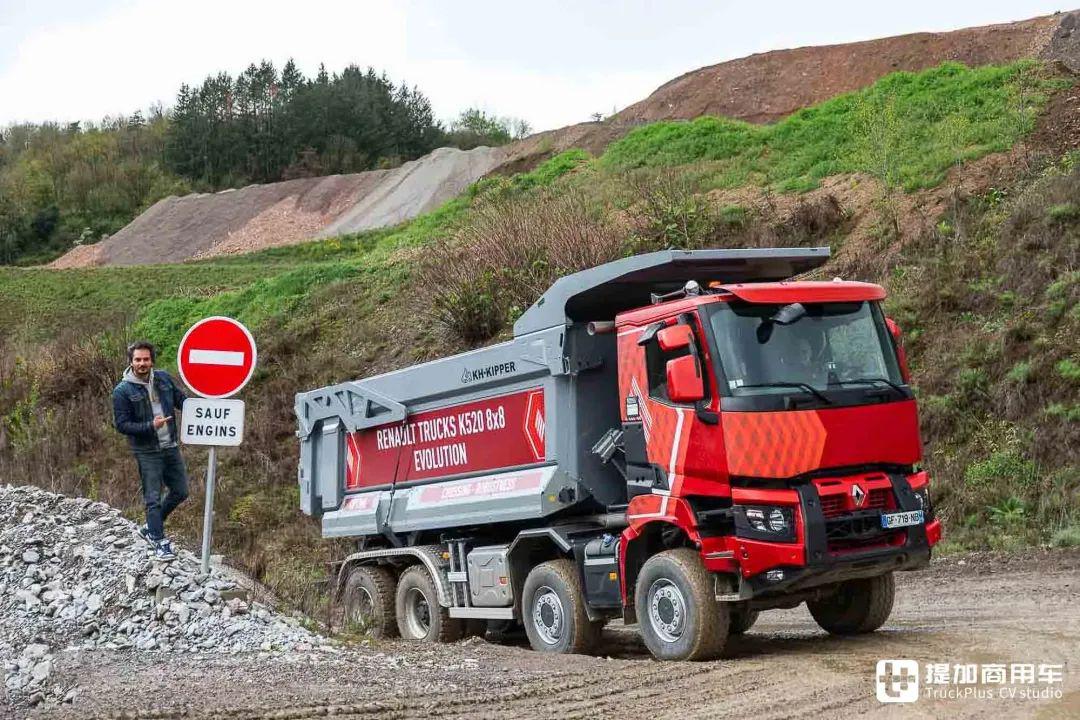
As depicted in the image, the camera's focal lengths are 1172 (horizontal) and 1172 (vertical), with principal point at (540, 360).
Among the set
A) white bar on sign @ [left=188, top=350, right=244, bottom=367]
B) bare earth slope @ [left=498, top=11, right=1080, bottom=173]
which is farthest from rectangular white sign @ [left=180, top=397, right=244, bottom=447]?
bare earth slope @ [left=498, top=11, right=1080, bottom=173]

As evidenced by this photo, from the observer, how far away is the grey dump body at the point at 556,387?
9.40 m

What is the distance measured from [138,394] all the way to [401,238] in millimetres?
25476

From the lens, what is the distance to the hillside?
1490 centimetres

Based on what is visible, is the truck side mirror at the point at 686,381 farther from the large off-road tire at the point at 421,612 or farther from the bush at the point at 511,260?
the bush at the point at 511,260

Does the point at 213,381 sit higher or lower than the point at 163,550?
higher

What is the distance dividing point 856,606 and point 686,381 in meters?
2.64

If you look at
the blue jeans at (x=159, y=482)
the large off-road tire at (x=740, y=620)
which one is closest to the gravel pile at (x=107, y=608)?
the blue jeans at (x=159, y=482)

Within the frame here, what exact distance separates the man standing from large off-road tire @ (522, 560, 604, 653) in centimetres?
324

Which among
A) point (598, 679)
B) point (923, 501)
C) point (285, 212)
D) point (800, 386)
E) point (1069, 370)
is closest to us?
point (598, 679)

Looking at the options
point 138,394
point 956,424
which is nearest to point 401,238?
point 956,424

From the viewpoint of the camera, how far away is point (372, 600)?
1203 cm

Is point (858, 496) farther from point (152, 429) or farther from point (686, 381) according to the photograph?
point (152, 429)

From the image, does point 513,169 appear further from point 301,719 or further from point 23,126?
point 23,126

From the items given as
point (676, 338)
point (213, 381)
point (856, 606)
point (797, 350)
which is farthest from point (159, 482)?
point (856, 606)
